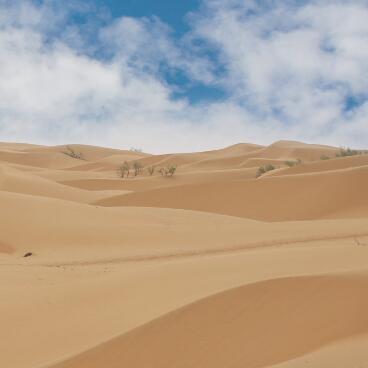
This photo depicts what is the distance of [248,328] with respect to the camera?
4.79 m

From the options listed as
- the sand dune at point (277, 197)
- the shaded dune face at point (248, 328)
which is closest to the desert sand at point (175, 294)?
the shaded dune face at point (248, 328)

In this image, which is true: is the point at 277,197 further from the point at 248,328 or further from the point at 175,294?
the point at 248,328

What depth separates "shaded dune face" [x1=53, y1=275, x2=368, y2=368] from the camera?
452cm

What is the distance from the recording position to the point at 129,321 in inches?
206

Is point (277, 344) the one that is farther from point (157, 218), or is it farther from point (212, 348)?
point (157, 218)

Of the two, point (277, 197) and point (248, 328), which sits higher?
point (277, 197)

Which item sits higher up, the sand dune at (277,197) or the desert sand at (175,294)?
the sand dune at (277,197)

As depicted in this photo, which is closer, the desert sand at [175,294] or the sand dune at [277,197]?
the desert sand at [175,294]

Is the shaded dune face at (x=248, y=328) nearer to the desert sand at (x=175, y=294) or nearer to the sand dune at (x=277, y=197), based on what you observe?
the desert sand at (x=175, y=294)

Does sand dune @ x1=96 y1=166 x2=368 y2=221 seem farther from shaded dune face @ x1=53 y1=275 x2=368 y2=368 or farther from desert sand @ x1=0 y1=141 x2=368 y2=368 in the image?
shaded dune face @ x1=53 y1=275 x2=368 y2=368

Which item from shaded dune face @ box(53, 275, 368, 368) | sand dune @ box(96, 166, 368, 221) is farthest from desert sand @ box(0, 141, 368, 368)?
sand dune @ box(96, 166, 368, 221)

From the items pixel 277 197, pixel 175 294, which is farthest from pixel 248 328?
pixel 277 197

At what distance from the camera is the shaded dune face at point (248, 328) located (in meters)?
4.52

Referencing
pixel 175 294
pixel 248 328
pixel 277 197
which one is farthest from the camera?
pixel 277 197
